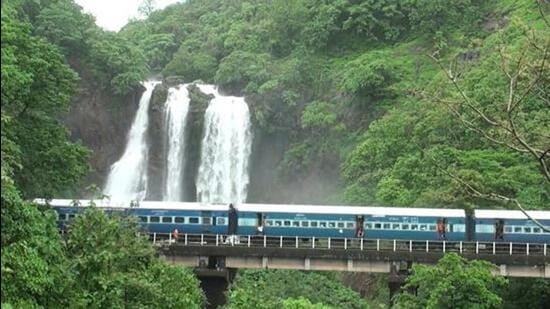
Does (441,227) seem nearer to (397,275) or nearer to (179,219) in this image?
(397,275)

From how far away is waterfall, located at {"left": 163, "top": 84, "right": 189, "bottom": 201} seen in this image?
1822 inches

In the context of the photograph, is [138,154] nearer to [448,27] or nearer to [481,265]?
[448,27]

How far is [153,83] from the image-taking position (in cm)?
5162

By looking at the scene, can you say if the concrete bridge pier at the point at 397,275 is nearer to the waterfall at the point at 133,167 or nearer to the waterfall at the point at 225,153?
the waterfall at the point at 225,153

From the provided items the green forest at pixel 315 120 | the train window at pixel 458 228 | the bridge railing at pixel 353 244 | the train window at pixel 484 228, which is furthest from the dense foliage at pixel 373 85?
the bridge railing at pixel 353 244

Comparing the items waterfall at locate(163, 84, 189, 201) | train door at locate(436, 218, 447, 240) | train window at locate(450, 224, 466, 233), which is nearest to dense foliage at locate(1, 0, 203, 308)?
train door at locate(436, 218, 447, 240)

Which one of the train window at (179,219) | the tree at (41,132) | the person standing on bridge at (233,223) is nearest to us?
the tree at (41,132)

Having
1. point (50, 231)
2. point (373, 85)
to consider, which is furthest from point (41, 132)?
point (373, 85)

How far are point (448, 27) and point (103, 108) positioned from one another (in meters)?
26.1

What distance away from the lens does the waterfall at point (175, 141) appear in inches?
1822

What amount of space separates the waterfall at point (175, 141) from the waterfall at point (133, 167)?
5.18 ft

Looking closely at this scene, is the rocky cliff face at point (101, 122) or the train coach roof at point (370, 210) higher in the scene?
the rocky cliff face at point (101, 122)

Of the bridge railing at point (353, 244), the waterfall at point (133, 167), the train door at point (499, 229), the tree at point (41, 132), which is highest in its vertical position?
the waterfall at point (133, 167)

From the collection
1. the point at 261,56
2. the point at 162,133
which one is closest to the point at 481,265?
the point at 162,133
